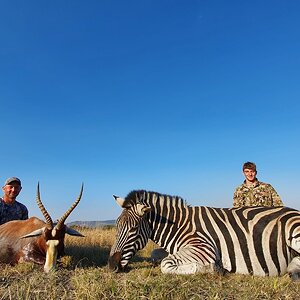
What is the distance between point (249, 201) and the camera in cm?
690

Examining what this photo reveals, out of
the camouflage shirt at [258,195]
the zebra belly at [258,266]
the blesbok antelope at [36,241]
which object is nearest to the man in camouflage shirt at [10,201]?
the blesbok antelope at [36,241]

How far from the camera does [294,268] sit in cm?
413

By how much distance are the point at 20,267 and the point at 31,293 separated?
1763 millimetres

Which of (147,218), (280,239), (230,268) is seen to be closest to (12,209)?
(147,218)

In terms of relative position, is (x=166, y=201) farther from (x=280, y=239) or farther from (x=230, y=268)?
(x=280, y=239)

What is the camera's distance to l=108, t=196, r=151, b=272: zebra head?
449 cm

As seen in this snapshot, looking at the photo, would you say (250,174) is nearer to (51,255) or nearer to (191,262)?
(191,262)

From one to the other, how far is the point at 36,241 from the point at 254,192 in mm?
4288

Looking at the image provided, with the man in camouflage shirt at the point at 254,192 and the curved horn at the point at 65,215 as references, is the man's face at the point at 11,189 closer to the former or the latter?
the curved horn at the point at 65,215

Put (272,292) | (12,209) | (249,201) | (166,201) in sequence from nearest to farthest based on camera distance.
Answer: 1. (272,292)
2. (166,201)
3. (12,209)
4. (249,201)

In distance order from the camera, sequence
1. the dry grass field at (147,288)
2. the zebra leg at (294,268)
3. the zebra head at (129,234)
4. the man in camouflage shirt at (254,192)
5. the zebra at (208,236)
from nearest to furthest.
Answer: the dry grass field at (147,288) → the zebra leg at (294,268) → the zebra at (208,236) → the zebra head at (129,234) → the man in camouflage shirt at (254,192)

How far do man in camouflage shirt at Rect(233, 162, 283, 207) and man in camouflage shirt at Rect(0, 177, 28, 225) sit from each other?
174 inches

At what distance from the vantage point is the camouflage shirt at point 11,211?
6354 mm

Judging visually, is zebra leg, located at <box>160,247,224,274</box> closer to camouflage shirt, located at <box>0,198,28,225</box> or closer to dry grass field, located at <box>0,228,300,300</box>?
dry grass field, located at <box>0,228,300,300</box>
